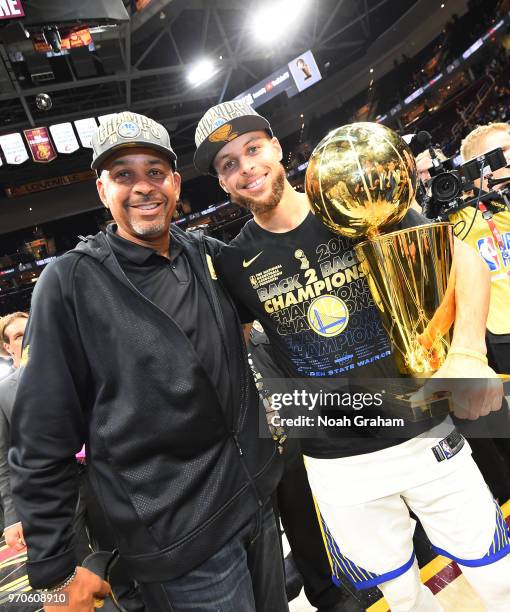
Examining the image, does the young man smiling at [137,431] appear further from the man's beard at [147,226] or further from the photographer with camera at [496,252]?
the photographer with camera at [496,252]

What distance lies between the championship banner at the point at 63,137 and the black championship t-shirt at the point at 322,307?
9589 mm

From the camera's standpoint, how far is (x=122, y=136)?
1.20 m

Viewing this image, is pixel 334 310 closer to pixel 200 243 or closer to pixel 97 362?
pixel 200 243

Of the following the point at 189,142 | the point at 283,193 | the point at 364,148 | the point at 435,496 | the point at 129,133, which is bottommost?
the point at 435,496

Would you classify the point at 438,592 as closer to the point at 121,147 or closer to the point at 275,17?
the point at 121,147

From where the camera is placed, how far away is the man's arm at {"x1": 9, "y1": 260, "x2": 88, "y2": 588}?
0.96 meters

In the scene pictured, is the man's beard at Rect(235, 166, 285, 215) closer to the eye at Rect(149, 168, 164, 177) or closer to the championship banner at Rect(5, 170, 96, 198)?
the eye at Rect(149, 168, 164, 177)

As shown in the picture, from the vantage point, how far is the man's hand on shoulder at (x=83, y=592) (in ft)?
3.20

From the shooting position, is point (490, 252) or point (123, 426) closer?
point (123, 426)

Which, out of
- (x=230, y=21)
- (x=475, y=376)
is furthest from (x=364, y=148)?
(x=230, y=21)

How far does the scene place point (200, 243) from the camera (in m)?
1.39

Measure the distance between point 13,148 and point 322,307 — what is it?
10478 millimetres

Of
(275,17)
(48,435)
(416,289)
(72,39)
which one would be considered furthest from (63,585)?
(275,17)

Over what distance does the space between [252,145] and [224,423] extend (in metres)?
0.86
